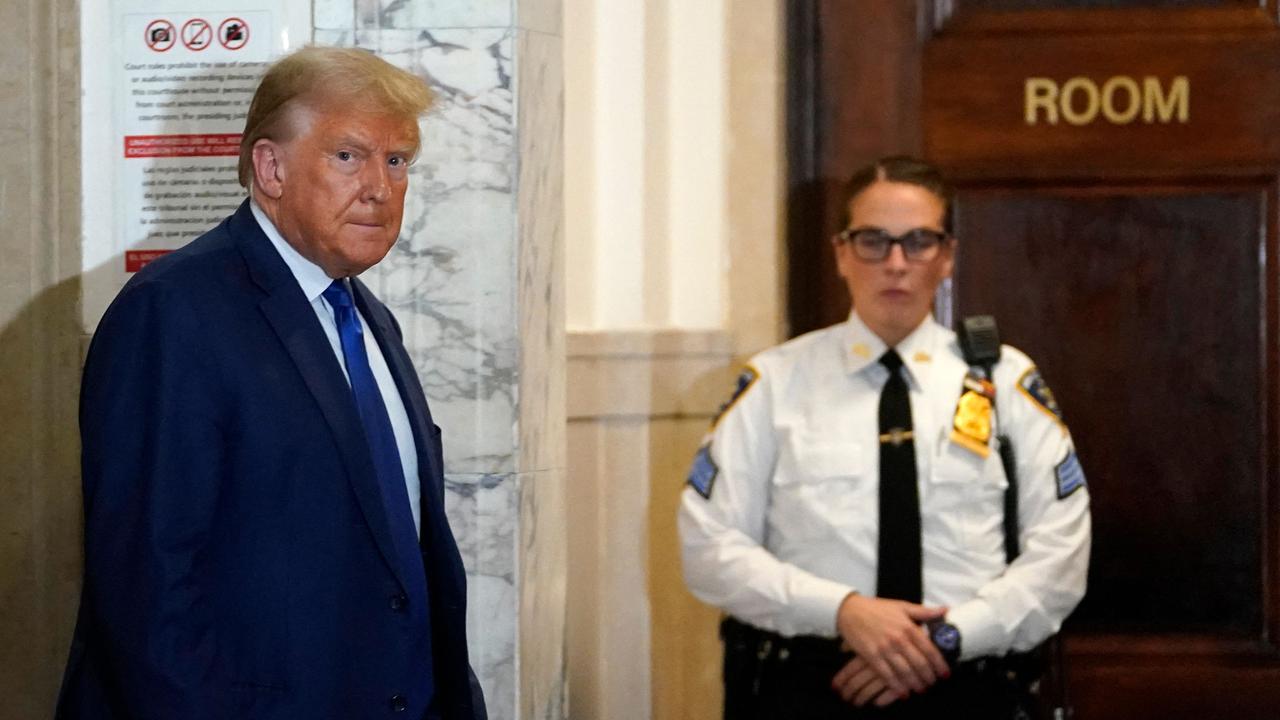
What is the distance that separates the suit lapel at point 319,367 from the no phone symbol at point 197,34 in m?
0.90

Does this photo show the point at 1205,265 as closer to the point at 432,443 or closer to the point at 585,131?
the point at 585,131

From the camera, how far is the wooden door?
3477 millimetres

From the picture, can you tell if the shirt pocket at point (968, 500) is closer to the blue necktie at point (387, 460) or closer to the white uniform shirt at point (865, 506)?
the white uniform shirt at point (865, 506)

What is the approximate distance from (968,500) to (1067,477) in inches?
7.5

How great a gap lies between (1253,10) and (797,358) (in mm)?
1464

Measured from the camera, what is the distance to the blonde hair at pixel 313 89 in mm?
1948

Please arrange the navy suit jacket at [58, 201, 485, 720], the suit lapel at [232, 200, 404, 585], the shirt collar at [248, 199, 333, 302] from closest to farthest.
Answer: the navy suit jacket at [58, 201, 485, 720] < the suit lapel at [232, 200, 404, 585] < the shirt collar at [248, 199, 333, 302]

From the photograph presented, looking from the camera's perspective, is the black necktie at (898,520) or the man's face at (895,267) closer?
the black necktie at (898,520)

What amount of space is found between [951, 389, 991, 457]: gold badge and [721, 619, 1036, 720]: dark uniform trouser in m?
0.39

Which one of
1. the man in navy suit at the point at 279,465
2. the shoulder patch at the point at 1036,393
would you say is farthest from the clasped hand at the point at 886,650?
the man in navy suit at the point at 279,465

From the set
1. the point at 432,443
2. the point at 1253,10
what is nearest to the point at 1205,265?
the point at 1253,10

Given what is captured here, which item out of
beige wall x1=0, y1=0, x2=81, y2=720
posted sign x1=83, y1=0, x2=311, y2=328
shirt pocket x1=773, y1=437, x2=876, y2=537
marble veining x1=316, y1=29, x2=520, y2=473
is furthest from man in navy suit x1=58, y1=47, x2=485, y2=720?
beige wall x1=0, y1=0, x2=81, y2=720

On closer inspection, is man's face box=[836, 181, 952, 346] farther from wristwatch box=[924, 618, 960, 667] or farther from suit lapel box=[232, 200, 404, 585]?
suit lapel box=[232, 200, 404, 585]

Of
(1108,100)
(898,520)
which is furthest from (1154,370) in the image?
(898,520)
